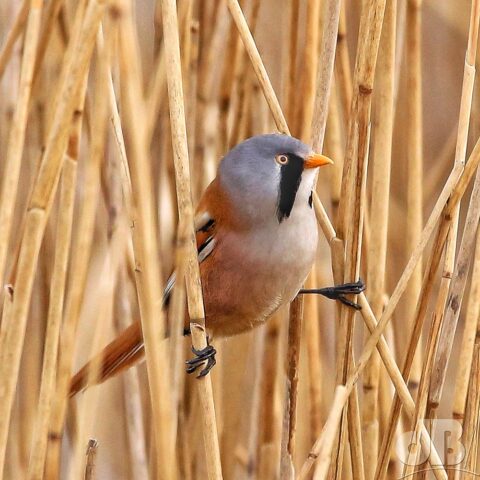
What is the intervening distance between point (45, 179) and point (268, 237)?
0.53m

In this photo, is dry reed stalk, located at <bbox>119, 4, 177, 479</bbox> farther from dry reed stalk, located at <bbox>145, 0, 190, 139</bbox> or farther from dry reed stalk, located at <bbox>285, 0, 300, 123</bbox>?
dry reed stalk, located at <bbox>285, 0, 300, 123</bbox>

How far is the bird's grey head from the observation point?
1.45m

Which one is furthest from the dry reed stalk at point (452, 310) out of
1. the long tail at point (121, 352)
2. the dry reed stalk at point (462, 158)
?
the long tail at point (121, 352)

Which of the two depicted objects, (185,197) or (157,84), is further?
(157,84)

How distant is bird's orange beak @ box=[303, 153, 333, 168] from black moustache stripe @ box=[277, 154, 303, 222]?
0.04 ft

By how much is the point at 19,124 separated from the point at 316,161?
0.50m

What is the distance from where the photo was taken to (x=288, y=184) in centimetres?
149

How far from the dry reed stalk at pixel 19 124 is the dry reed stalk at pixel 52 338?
0.09 m

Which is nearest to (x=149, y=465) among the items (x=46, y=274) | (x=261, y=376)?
(x=261, y=376)

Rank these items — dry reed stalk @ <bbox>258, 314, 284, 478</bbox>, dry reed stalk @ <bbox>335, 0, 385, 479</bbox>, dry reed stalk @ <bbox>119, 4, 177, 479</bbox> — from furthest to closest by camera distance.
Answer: dry reed stalk @ <bbox>258, 314, 284, 478</bbox> < dry reed stalk @ <bbox>335, 0, 385, 479</bbox> < dry reed stalk @ <bbox>119, 4, 177, 479</bbox>

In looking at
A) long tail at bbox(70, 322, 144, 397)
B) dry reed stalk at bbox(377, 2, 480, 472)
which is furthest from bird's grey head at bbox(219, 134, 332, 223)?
long tail at bbox(70, 322, 144, 397)

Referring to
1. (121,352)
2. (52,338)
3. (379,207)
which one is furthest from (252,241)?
(52,338)

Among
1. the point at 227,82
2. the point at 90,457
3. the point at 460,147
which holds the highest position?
the point at 227,82

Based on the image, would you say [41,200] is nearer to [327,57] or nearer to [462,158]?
Answer: [327,57]
